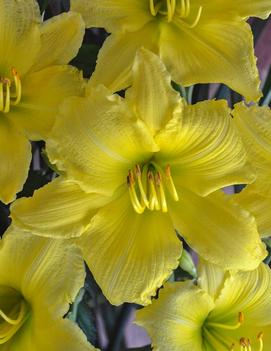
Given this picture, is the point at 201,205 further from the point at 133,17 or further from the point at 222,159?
the point at 133,17

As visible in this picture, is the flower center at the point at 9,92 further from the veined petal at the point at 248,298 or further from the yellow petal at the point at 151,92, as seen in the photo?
the veined petal at the point at 248,298

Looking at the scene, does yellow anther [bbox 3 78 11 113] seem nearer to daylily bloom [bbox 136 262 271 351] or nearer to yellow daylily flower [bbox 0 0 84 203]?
yellow daylily flower [bbox 0 0 84 203]

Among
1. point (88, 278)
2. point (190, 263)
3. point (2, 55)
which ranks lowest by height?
point (88, 278)

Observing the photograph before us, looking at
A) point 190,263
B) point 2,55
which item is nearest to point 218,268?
point 190,263

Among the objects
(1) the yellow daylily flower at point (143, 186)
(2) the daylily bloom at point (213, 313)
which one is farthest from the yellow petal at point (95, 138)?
(2) the daylily bloom at point (213, 313)

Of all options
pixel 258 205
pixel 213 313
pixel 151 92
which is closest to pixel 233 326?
pixel 213 313

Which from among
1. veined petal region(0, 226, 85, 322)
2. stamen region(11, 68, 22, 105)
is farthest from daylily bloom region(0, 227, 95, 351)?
stamen region(11, 68, 22, 105)
